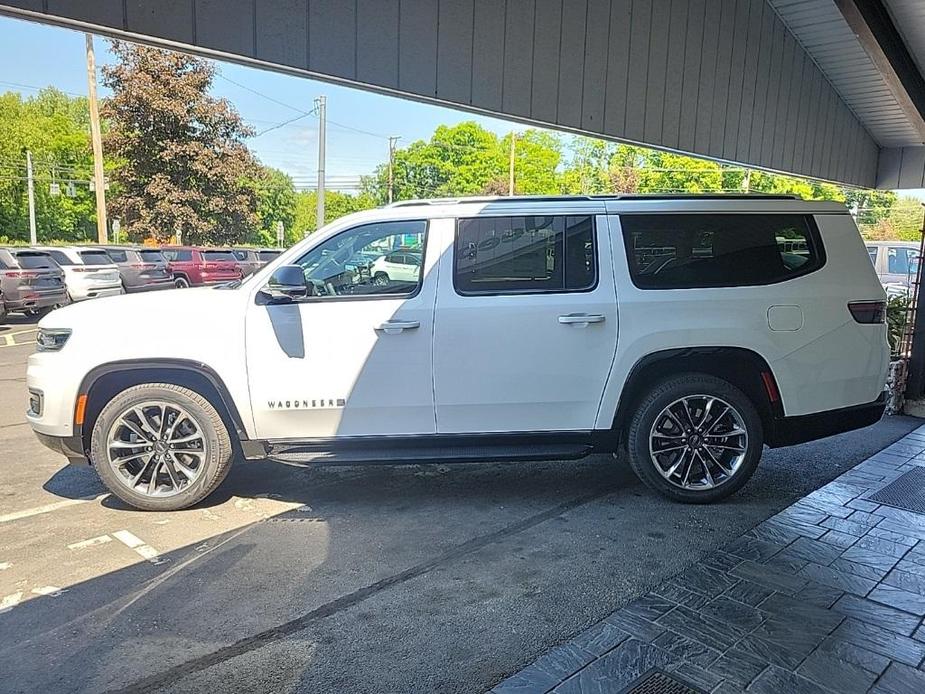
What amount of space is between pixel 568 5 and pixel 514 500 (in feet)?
17.8

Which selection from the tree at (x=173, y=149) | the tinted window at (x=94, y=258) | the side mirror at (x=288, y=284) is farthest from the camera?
the tree at (x=173, y=149)

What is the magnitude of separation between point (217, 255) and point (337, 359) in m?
22.2

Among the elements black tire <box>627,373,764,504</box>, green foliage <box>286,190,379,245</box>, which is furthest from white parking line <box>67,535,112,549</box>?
green foliage <box>286,190,379,245</box>

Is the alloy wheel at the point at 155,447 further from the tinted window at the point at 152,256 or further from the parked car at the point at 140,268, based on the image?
the tinted window at the point at 152,256

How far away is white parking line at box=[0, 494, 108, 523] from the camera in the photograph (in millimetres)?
4281

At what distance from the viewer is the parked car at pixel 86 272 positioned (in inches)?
664

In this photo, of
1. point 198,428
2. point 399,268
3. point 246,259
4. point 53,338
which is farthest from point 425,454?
point 246,259

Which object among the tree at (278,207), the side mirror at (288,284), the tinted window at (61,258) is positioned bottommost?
the side mirror at (288,284)

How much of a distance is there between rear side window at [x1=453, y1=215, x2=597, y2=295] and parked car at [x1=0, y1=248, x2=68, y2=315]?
1353cm

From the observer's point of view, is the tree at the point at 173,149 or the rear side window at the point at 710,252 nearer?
the rear side window at the point at 710,252

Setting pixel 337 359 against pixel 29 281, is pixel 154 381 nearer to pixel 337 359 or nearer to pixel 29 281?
pixel 337 359

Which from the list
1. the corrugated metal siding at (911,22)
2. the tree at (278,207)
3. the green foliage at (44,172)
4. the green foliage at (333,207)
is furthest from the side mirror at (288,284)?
the green foliage at (333,207)

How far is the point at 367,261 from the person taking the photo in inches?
172

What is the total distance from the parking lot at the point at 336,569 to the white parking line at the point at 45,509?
17mm
